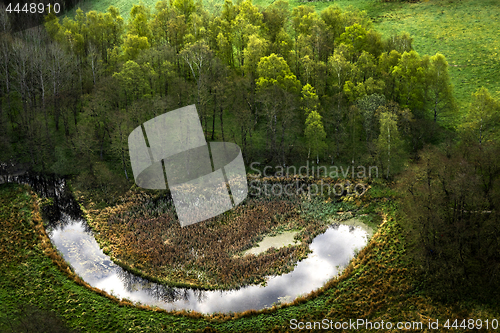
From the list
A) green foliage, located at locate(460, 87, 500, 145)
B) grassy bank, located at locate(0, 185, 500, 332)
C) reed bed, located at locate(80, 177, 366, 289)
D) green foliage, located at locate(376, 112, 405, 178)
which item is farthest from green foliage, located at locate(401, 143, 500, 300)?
green foliage, located at locate(460, 87, 500, 145)

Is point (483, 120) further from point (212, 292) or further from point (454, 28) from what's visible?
point (212, 292)

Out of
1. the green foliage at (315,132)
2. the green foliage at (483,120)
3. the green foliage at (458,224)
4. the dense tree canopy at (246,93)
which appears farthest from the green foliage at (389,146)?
the green foliage at (458,224)

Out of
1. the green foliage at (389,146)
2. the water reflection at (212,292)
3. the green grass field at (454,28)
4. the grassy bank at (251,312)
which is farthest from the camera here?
the green grass field at (454,28)

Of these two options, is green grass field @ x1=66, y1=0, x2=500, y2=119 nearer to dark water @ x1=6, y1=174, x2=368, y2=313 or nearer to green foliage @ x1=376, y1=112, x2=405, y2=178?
green foliage @ x1=376, y1=112, x2=405, y2=178

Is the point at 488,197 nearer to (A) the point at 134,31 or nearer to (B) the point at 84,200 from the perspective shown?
(B) the point at 84,200

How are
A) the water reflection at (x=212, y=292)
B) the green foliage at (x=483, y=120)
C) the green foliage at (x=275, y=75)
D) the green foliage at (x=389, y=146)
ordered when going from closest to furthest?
the water reflection at (x=212, y=292) < the green foliage at (x=483, y=120) < the green foliage at (x=389, y=146) < the green foliage at (x=275, y=75)

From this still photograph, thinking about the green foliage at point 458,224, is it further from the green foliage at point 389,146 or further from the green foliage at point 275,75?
the green foliage at point 275,75

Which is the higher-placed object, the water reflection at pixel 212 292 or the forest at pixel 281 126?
the forest at pixel 281 126

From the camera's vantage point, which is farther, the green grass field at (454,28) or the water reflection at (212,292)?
the green grass field at (454,28)
